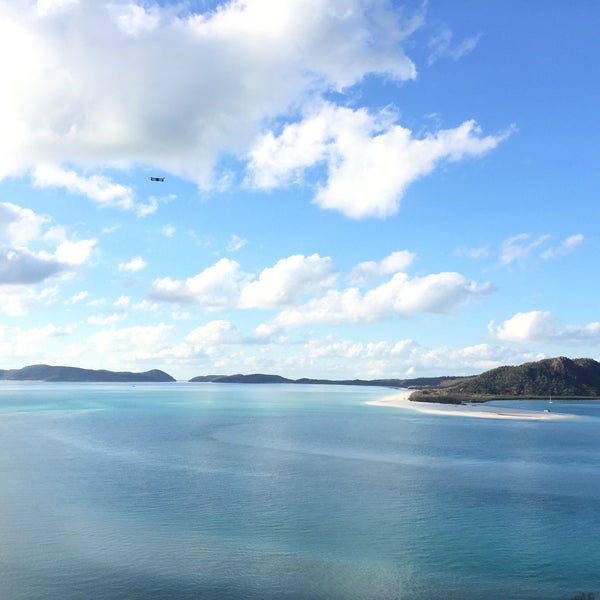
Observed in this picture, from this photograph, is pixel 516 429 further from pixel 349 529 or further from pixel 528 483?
pixel 349 529

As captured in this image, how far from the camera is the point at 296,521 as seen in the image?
150 ft

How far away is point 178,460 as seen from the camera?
75.6 metres

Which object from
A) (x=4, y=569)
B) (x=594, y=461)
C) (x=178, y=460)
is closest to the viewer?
(x=4, y=569)

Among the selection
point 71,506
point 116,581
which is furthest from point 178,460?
point 116,581

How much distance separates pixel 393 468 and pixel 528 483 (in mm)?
15549

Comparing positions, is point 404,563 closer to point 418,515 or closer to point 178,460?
point 418,515

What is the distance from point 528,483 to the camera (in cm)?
6372

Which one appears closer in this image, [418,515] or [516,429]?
[418,515]

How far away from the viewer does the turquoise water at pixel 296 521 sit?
33.7 metres

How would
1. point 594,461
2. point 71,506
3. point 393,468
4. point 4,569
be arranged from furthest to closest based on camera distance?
point 594,461, point 393,468, point 71,506, point 4,569

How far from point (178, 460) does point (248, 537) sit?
3641 centimetres

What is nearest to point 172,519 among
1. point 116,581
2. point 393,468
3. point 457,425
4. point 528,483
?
point 116,581

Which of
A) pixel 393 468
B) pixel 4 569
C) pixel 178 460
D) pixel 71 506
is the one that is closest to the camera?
pixel 4 569

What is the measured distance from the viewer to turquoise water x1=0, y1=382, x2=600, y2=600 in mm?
33688
